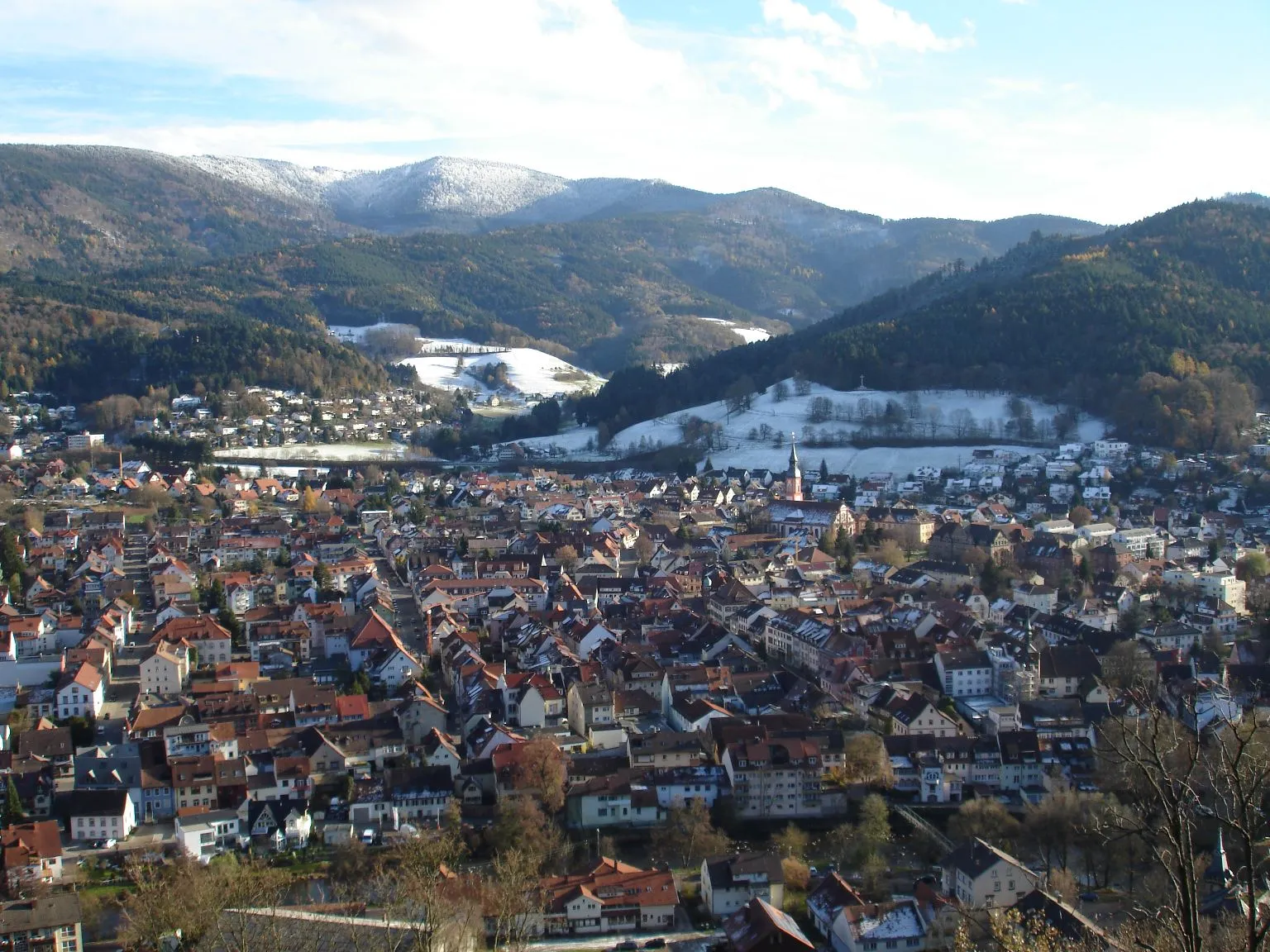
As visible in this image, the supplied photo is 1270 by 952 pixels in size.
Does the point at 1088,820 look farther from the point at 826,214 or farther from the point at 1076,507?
the point at 826,214

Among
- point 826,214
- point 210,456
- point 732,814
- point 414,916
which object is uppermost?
point 826,214

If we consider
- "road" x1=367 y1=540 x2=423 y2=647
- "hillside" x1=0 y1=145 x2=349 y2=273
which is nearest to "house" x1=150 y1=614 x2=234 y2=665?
"road" x1=367 y1=540 x2=423 y2=647

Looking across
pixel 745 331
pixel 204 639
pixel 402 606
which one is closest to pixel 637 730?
pixel 204 639

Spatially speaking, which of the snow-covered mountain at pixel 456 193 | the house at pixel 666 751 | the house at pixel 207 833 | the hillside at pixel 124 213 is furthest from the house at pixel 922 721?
the snow-covered mountain at pixel 456 193

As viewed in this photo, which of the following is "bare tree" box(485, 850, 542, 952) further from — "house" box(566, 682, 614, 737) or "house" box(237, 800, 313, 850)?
"house" box(566, 682, 614, 737)

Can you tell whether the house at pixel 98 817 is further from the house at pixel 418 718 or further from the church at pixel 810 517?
the church at pixel 810 517

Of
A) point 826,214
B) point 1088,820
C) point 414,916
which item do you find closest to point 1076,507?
point 1088,820

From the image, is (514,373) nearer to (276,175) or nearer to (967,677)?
(967,677)
